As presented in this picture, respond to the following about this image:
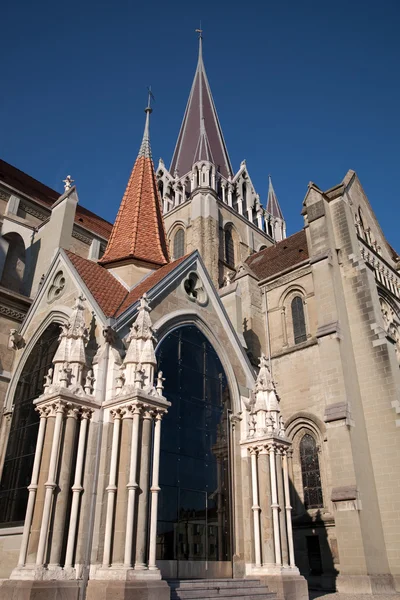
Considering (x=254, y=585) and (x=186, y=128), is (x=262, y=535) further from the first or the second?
(x=186, y=128)

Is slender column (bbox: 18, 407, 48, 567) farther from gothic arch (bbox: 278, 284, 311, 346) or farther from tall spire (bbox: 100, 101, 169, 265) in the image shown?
gothic arch (bbox: 278, 284, 311, 346)

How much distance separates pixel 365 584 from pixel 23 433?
10843 mm

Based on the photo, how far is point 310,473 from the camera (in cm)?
1886

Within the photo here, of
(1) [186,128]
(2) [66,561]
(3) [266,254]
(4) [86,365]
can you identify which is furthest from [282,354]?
(1) [186,128]

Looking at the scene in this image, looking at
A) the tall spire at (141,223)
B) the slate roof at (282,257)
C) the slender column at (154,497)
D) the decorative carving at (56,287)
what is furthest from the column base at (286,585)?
the slate roof at (282,257)

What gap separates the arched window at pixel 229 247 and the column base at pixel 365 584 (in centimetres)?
2319

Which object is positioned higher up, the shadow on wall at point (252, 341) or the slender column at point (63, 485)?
the shadow on wall at point (252, 341)

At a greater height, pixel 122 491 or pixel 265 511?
pixel 122 491

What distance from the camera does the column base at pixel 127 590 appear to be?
8086mm

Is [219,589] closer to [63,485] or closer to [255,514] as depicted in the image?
[255,514]

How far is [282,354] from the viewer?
71.9 feet

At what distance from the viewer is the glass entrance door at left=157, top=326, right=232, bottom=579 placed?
1066cm

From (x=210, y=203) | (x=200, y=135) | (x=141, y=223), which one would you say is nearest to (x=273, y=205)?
(x=200, y=135)

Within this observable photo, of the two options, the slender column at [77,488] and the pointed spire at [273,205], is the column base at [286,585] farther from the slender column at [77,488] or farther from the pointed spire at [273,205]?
the pointed spire at [273,205]
